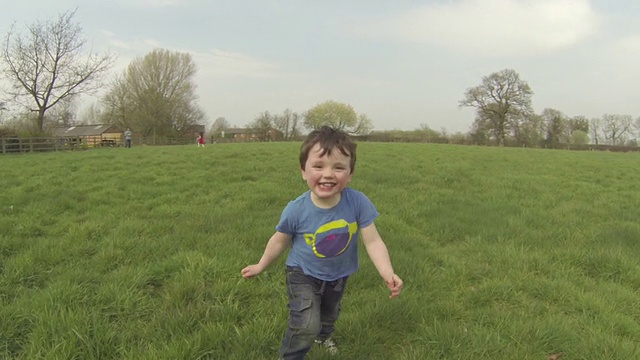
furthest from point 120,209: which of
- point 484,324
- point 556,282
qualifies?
point 556,282

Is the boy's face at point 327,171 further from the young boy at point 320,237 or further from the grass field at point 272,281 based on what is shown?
the grass field at point 272,281

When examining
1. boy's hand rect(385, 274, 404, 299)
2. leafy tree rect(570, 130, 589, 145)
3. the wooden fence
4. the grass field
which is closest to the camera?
boy's hand rect(385, 274, 404, 299)

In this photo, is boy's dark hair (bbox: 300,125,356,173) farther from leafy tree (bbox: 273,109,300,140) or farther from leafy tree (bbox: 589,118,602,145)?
leafy tree (bbox: 589,118,602,145)

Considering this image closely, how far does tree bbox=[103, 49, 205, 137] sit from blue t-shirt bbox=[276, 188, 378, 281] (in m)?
55.4

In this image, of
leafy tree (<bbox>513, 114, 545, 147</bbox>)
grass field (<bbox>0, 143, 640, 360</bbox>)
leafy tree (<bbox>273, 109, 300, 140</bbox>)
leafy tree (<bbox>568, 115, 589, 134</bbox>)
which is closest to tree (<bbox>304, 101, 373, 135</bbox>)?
leafy tree (<bbox>273, 109, 300, 140</bbox>)

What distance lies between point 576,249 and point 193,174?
8485 mm

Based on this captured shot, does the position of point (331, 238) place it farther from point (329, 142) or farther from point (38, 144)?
point (38, 144)

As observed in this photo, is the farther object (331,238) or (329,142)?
(331,238)

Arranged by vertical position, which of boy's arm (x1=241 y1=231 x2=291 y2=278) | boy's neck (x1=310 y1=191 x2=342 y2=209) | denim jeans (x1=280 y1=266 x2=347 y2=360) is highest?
boy's neck (x1=310 y1=191 x2=342 y2=209)

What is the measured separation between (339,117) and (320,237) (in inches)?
3070

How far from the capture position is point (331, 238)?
2457 mm

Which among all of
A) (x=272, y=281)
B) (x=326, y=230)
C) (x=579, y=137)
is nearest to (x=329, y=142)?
(x=326, y=230)

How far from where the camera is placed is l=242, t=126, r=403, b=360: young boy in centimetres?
234

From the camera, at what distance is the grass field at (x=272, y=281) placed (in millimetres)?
2875
